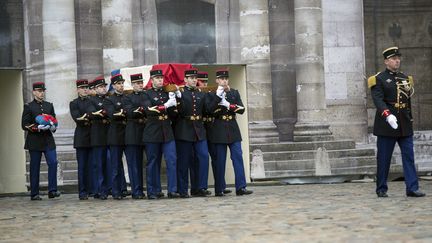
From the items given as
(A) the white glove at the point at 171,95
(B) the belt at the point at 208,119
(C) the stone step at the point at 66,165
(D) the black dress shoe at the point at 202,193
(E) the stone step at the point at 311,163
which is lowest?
(D) the black dress shoe at the point at 202,193

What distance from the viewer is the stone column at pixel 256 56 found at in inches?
974

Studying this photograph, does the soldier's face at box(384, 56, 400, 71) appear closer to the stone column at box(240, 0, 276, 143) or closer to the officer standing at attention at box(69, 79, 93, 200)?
the officer standing at attention at box(69, 79, 93, 200)

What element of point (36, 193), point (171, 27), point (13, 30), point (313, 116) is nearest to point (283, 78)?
→ point (313, 116)

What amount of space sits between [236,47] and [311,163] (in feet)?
11.8

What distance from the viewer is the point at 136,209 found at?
15469 millimetres

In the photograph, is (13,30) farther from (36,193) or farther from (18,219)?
(18,219)

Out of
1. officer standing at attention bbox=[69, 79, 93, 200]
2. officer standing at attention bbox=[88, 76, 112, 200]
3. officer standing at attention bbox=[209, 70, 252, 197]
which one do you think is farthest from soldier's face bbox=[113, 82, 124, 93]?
officer standing at attention bbox=[209, 70, 252, 197]

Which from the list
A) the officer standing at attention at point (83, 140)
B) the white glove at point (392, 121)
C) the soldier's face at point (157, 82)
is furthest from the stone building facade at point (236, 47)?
the white glove at point (392, 121)

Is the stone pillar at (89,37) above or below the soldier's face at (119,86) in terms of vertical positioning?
above

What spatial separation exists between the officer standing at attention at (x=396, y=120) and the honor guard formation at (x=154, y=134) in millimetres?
2837

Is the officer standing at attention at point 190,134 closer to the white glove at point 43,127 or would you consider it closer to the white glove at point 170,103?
the white glove at point 170,103

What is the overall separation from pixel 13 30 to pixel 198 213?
1222cm

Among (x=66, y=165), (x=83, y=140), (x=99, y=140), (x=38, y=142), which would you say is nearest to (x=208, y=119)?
(x=99, y=140)

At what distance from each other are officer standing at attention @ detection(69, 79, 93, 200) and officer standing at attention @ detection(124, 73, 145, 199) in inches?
46.3
